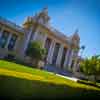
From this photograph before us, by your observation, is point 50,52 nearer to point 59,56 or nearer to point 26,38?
point 59,56

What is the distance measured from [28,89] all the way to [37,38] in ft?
175

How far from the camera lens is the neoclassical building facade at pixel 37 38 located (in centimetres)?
5786

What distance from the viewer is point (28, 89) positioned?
325 inches

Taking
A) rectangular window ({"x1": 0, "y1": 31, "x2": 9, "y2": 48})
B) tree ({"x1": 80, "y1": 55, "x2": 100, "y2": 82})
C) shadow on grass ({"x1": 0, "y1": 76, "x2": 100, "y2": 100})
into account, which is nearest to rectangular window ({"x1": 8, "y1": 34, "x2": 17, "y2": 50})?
rectangular window ({"x1": 0, "y1": 31, "x2": 9, "y2": 48})

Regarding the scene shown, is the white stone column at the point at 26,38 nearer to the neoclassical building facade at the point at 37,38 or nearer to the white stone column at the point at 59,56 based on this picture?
the neoclassical building facade at the point at 37,38

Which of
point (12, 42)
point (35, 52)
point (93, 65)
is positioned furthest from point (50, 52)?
point (93, 65)

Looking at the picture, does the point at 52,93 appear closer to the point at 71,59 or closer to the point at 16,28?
the point at 16,28

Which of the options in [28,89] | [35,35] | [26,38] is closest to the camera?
[28,89]

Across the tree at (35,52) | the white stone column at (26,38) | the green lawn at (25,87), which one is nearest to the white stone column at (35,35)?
the white stone column at (26,38)

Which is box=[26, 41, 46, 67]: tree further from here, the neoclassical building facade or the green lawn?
the green lawn

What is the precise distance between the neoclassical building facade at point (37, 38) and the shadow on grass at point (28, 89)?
1820 inches

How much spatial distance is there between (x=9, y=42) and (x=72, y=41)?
32194 millimetres

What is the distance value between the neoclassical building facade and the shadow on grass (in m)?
46.2

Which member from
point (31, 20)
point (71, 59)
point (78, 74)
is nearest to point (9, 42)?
point (31, 20)
